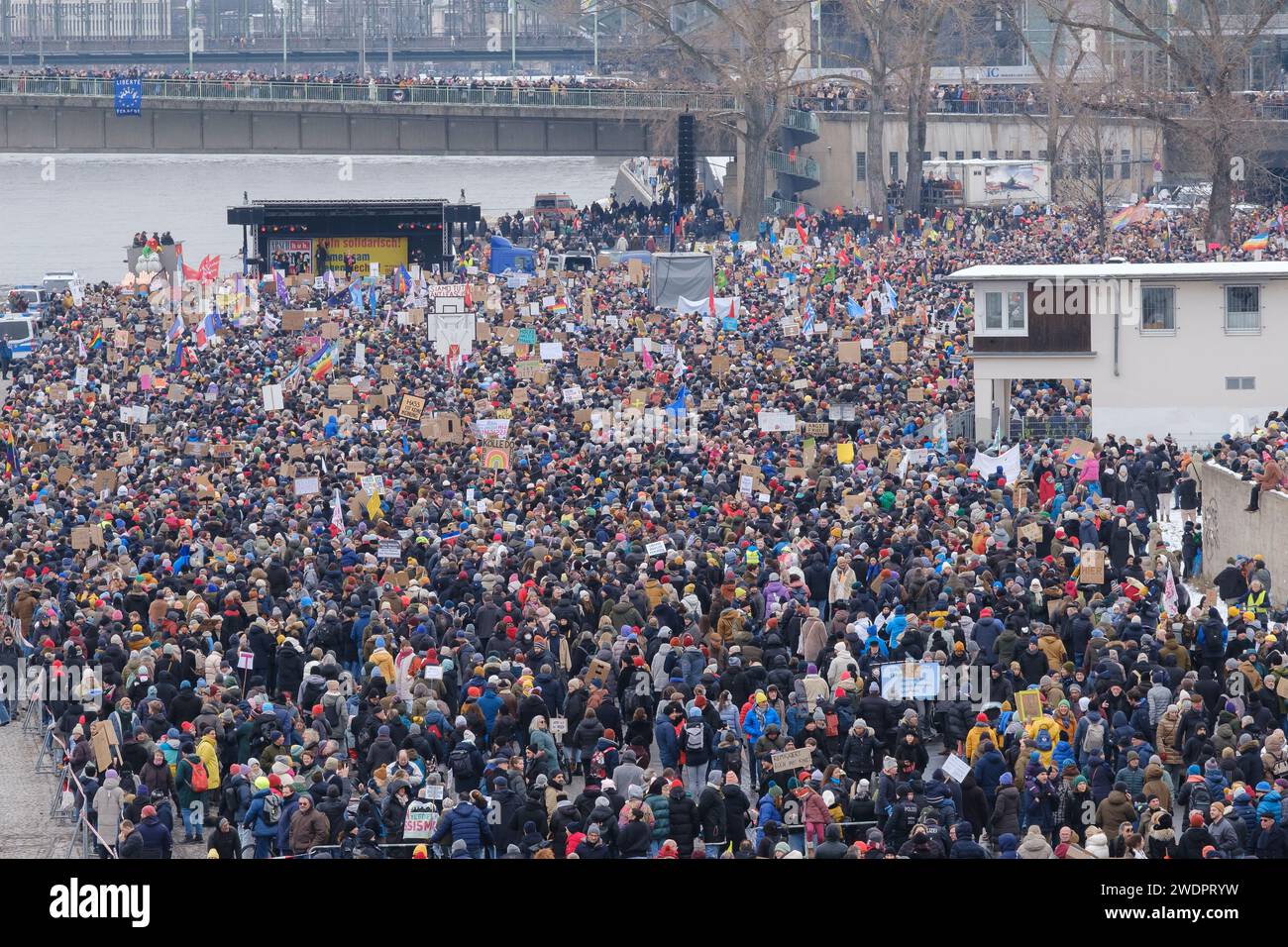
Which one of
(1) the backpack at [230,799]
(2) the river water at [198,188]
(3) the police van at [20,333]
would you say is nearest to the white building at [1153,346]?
(1) the backpack at [230,799]

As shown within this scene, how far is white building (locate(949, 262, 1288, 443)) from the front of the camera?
3284 centimetres

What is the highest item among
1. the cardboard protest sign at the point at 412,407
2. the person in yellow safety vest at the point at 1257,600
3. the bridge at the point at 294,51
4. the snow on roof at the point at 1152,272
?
the bridge at the point at 294,51

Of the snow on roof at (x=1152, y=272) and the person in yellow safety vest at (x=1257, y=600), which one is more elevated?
the snow on roof at (x=1152, y=272)

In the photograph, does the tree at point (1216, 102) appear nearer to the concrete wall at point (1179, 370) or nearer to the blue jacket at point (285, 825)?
the concrete wall at point (1179, 370)

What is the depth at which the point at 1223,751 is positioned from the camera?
13.6m

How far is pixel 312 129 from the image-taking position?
71000mm

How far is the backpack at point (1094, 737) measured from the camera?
1445cm

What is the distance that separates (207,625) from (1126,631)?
769 centimetres

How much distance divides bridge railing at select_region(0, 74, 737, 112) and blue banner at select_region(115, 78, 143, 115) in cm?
101

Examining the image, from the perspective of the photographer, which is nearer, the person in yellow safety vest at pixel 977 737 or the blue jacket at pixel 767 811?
the blue jacket at pixel 767 811

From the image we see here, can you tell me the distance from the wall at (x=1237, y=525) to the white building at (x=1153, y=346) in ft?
23.7

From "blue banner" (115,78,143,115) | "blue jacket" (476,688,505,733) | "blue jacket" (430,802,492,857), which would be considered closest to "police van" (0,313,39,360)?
"blue banner" (115,78,143,115)

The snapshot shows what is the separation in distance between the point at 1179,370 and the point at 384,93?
43421mm
